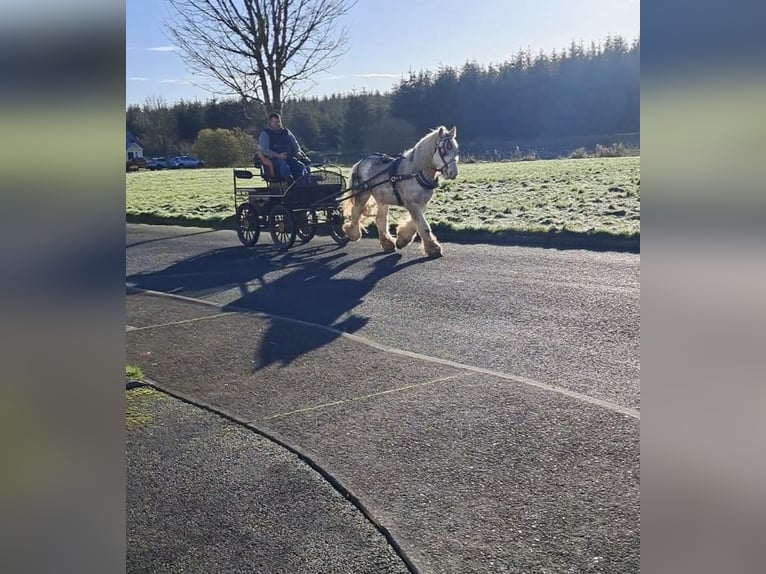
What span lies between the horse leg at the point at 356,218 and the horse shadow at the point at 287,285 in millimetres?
393

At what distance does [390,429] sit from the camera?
15.0 feet

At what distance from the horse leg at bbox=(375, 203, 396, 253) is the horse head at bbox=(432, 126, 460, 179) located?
3.97 ft

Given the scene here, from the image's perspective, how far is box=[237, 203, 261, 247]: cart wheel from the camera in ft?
42.7

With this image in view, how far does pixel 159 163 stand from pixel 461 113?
36.9 ft

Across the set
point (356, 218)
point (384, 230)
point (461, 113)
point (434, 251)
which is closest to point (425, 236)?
point (434, 251)

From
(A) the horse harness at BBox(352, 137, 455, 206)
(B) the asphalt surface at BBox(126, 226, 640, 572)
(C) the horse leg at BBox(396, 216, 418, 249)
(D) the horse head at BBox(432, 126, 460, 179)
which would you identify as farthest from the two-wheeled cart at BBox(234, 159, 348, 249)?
(B) the asphalt surface at BBox(126, 226, 640, 572)

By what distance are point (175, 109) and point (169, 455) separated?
22.3 metres

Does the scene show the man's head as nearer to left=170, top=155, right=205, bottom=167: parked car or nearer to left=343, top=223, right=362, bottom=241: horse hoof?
left=343, top=223, right=362, bottom=241: horse hoof

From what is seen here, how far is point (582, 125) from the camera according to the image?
91.8 feet

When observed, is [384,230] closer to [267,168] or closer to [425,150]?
[425,150]

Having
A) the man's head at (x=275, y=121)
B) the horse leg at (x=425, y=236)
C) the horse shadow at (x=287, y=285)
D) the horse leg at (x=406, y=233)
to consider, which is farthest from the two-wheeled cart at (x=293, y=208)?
the horse leg at (x=425, y=236)

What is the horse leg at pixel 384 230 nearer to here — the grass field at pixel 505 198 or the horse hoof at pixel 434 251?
the horse hoof at pixel 434 251
